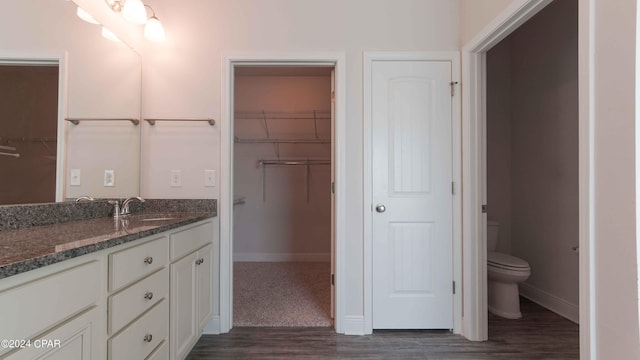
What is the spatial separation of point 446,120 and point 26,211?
2417mm

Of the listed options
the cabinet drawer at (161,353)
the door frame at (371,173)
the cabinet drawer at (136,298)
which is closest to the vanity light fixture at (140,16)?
the door frame at (371,173)

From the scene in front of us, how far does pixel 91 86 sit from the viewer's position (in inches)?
66.6

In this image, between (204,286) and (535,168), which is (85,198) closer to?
(204,286)

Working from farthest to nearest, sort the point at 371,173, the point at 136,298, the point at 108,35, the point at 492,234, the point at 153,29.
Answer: the point at 492,234 → the point at 371,173 → the point at 153,29 → the point at 108,35 → the point at 136,298

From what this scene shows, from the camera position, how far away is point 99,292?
0.94m

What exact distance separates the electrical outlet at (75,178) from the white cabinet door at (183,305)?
2.39 feet

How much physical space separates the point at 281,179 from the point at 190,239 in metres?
2.36

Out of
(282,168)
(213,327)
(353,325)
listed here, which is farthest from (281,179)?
(353,325)

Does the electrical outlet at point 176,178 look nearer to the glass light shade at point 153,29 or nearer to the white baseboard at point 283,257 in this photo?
the glass light shade at point 153,29

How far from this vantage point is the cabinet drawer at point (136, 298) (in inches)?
39.9

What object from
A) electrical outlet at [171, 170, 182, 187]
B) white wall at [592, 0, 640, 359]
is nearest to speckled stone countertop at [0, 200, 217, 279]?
electrical outlet at [171, 170, 182, 187]

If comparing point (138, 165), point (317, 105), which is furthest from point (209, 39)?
point (317, 105)

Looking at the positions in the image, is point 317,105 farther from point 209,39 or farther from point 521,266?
point 521,266

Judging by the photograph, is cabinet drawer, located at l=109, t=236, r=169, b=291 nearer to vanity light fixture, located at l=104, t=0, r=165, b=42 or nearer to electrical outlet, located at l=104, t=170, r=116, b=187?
electrical outlet, located at l=104, t=170, r=116, b=187
